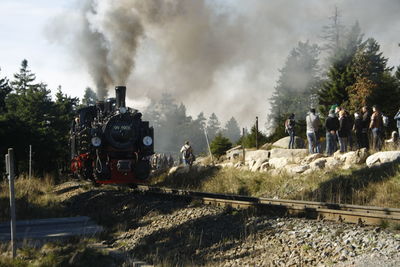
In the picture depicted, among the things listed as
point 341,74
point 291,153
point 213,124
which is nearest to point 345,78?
point 341,74

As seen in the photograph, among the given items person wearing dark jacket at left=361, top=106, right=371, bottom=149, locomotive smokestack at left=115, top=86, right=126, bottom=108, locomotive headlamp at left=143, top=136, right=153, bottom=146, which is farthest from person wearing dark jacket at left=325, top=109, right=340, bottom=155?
locomotive smokestack at left=115, top=86, right=126, bottom=108

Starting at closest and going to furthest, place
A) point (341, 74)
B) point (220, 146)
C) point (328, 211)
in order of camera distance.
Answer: point (328, 211) < point (220, 146) < point (341, 74)

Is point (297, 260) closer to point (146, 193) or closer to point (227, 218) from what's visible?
point (227, 218)

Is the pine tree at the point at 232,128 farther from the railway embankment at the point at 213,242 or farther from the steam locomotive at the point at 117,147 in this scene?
the railway embankment at the point at 213,242

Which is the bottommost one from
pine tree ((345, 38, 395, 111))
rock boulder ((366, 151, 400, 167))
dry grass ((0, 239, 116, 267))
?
dry grass ((0, 239, 116, 267))

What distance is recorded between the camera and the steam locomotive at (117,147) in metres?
14.8

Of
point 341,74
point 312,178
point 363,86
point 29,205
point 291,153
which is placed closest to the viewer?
point 312,178

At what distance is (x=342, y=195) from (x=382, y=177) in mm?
1063

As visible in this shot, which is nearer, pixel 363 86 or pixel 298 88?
pixel 363 86

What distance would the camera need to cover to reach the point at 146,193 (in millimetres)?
14742

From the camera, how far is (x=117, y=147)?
15.1m

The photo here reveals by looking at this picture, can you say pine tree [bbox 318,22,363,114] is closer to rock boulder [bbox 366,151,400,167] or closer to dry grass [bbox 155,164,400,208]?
dry grass [bbox 155,164,400,208]

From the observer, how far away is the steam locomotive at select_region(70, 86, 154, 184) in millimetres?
14812

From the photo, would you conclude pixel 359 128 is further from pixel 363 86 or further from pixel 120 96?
pixel 363 86
